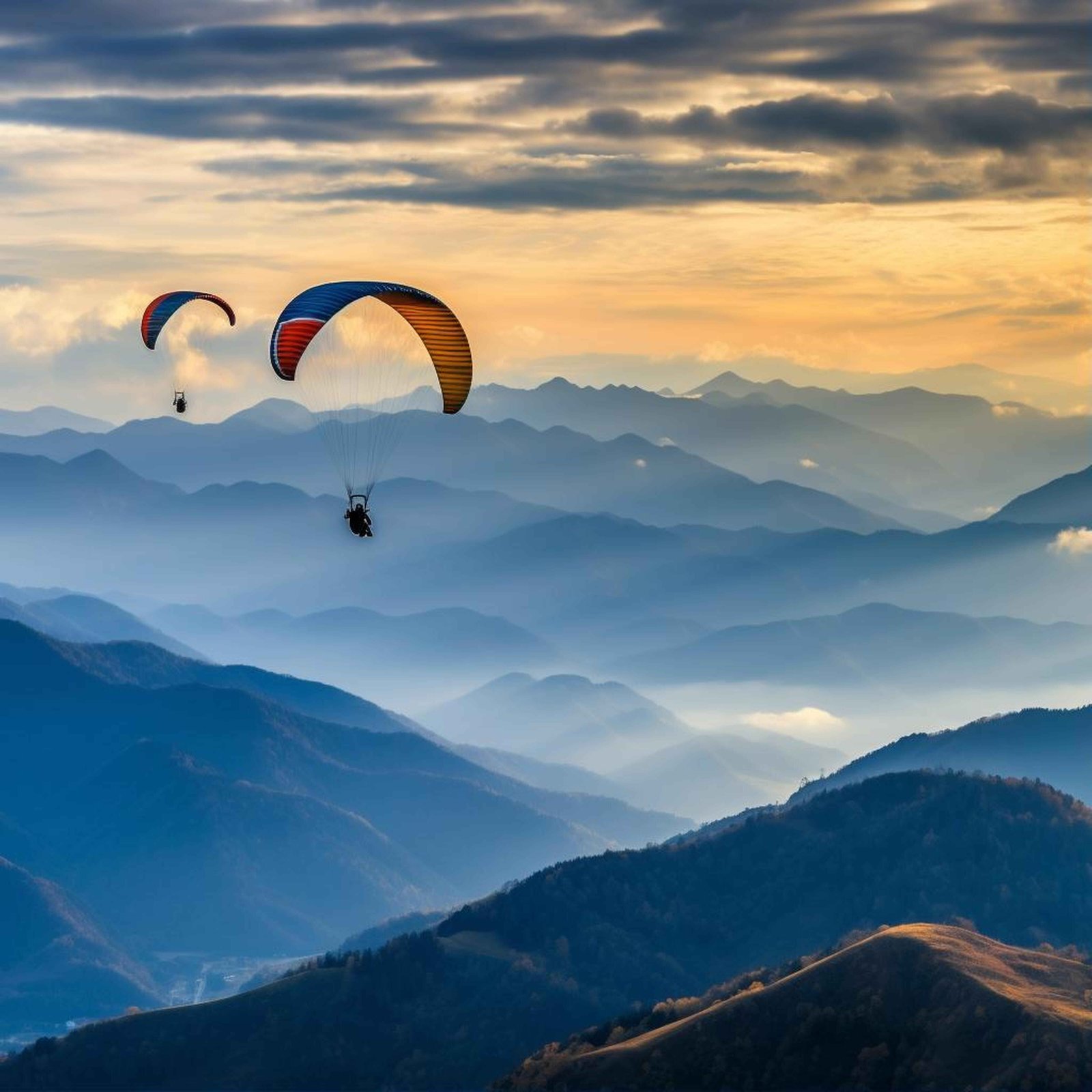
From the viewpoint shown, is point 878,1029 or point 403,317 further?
point 878,1029

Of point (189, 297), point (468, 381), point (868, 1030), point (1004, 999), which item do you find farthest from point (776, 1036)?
point (189, 297)

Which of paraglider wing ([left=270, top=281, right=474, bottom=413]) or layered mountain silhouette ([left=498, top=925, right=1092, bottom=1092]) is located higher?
paraglider wing ([left=270, top=281, right=474, bottom=413])

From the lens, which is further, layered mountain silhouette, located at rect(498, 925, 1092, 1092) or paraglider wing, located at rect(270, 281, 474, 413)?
layered mountain silhouette, located at rect(498, 925, 1092, 1092)

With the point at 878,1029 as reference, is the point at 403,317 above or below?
above

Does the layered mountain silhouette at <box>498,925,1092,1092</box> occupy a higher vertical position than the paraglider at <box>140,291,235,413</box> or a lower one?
lower
